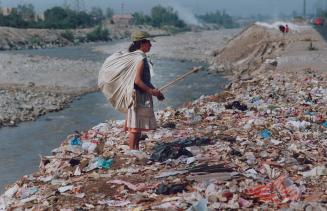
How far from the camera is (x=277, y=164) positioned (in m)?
5.53

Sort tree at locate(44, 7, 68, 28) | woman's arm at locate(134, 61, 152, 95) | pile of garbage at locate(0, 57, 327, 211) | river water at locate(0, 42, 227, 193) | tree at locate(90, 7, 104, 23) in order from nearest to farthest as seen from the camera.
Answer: pile of garbage at locate(0, 57, 327, 211)
woman's arm at locate(134, 61, 152, 95)
river water at locate(0, 42, 227, 193)
tree at locate(44, 7, 68, 28)
tree at locate(90, 7, 104, 23)

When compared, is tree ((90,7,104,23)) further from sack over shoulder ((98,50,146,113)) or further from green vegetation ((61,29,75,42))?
sack over shoulder ((98,50,146,113))

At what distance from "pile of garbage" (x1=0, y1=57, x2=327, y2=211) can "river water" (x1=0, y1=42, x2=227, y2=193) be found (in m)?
1.64

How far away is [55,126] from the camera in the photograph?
13109 mm

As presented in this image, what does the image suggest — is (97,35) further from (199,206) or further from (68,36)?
(199,206)

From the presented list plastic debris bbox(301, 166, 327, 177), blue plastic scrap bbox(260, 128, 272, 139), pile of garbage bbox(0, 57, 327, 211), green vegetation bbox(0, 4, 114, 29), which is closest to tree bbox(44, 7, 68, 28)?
green vegetation bbox(0, 4, 114, 29)

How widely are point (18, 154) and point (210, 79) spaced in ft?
46.0

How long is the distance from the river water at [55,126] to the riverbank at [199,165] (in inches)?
64.3

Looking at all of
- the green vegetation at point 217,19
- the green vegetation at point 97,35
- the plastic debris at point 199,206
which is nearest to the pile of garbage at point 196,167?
the plastic debris at point 199,206

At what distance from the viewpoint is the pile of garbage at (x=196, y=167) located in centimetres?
459

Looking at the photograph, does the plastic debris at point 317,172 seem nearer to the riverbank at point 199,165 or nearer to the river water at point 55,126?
the riverbank at point 199,165

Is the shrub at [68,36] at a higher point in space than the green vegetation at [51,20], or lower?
lower

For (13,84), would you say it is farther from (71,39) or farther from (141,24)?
(141,24)

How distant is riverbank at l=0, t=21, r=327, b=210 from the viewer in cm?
461
